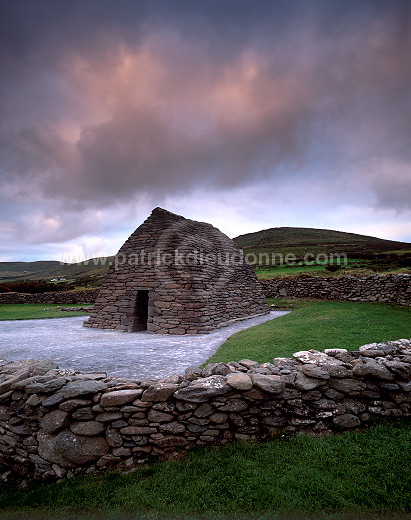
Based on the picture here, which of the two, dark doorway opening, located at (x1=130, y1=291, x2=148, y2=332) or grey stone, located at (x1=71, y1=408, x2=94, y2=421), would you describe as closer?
grey stone, located at (x1=71, y1=408, x2=94, y2=421)

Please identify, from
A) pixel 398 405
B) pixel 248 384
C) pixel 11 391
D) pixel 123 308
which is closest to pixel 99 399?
pixel 11 391

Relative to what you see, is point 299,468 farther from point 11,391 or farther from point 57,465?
point 11,391

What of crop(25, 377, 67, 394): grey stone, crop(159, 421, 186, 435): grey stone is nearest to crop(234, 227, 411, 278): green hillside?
crop(159, 421, 186, 435): grey stone

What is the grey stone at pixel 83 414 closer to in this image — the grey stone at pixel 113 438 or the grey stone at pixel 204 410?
the grey stone at pixel 113 438

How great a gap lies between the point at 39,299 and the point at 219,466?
106 feet

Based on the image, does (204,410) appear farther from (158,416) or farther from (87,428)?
(87,428)

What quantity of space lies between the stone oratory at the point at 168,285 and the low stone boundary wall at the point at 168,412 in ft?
25.3

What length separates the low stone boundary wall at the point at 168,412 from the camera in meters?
3.72

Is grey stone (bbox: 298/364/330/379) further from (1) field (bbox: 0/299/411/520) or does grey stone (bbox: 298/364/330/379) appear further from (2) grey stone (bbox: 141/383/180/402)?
(2) grey stone (bbox: 141/383/180/402)

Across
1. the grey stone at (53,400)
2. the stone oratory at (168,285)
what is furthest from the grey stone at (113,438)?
the stone oratory at (168,285)

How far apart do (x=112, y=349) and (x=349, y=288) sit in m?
17.3

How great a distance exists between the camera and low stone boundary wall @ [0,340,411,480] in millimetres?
3717

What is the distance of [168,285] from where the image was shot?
41.2 ft

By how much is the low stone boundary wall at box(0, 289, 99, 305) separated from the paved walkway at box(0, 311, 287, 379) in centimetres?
1562
